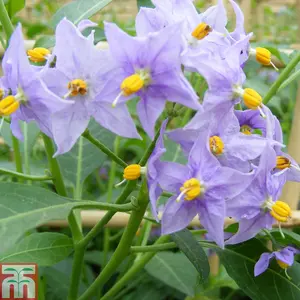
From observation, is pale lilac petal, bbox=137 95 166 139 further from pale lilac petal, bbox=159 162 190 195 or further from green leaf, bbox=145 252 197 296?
green leaf, bbox=145 252 197 296

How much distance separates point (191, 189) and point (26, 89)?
0.61 ft

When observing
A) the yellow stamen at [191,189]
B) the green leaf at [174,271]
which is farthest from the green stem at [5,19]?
the green leaf at [174,271]

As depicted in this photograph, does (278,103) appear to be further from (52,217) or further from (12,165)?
(52,217)

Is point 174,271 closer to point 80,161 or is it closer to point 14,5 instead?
point 80,161

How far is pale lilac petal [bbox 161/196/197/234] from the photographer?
0.53 m

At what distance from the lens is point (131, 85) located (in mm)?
491

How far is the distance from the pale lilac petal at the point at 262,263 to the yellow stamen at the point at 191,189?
0.20m

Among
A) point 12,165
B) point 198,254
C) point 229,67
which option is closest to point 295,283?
point 198,254

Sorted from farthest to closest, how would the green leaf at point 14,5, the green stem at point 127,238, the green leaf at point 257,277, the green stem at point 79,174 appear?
the green stem at point 79,174, the green leaf at point 14,5, the green leaf at point 257,277, the green stem at point 127,238

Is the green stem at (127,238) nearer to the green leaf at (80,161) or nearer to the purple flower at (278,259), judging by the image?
the purple flower at (278,259)

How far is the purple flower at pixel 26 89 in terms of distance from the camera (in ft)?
1.65

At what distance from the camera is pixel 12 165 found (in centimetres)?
113

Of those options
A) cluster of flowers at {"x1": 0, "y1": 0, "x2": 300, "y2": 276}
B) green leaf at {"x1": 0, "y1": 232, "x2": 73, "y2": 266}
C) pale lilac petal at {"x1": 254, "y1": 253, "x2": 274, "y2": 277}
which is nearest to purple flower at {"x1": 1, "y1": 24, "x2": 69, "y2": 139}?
cluster of flowers at {"x1": 0, "y1": 0, "x2": 300, "y2": 276}

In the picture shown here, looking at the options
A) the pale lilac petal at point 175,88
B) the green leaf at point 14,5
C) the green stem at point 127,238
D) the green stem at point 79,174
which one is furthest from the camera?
the green stem at point 79,174
